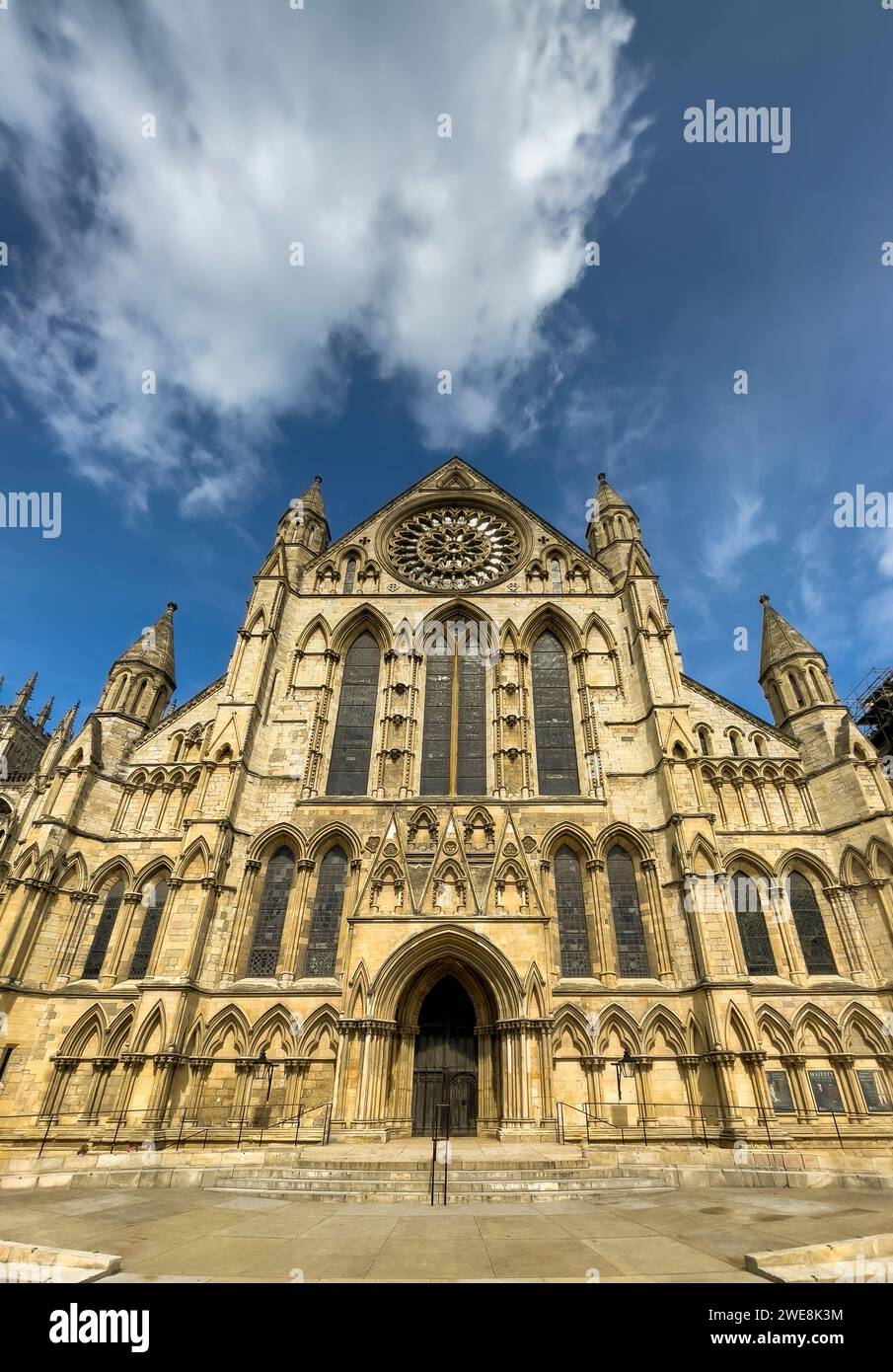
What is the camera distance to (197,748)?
20.2m

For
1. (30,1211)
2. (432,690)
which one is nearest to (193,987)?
(30,1211)

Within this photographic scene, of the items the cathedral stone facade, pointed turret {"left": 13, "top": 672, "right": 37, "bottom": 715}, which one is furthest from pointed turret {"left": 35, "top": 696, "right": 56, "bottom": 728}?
the cathedral stone facade

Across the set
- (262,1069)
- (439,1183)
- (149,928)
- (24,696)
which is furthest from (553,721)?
(24,696)

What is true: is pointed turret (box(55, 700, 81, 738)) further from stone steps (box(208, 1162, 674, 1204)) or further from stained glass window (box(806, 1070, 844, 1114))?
stained glass window (box(806, 1070, 844, 1114))

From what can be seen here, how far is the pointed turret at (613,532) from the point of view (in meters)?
24.0

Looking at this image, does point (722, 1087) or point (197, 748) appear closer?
point (722, 1087)

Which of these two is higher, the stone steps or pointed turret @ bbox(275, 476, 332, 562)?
pointed turret @ bbox(275, 476, 332, 562)

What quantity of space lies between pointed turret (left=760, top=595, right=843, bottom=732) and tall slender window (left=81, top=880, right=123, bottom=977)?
22.0 m

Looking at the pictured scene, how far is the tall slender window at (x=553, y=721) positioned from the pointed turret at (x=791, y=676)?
7.24 meters

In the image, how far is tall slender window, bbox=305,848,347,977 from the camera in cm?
1636

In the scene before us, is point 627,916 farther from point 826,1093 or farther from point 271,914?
point 271,914
